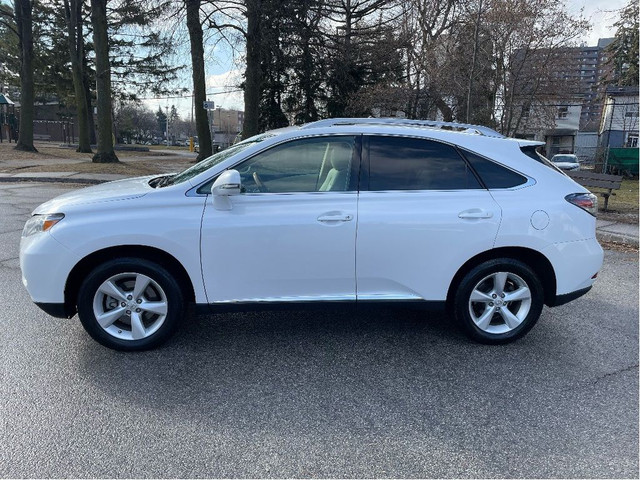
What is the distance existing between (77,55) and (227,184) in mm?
26367

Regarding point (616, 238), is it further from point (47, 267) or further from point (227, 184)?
point (47, 267)

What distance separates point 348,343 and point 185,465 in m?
1.71

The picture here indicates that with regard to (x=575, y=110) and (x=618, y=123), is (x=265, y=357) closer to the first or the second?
(x=618, y=123)

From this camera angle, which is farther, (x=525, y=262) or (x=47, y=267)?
(x=525, y=262)

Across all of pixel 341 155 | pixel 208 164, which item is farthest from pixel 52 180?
pixel 341 155

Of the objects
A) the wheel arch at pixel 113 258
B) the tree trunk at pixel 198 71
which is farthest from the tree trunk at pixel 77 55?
the wheel arch at pixel 113 258

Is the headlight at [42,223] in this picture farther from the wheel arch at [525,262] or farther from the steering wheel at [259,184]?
the wheel arch at [525,262]

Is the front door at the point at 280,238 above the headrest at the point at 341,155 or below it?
below

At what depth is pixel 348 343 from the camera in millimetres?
3711

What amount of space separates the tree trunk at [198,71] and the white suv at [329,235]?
14.9m

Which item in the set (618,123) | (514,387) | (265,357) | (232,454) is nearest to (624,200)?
(514,387)

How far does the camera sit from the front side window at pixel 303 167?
11.5ft

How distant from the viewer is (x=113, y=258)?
3.35m

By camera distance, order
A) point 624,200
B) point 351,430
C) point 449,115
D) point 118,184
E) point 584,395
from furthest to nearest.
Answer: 1. point 449,115
2. point 624,200
3. point 118,184
4. point 584,395
5. point 351,430
